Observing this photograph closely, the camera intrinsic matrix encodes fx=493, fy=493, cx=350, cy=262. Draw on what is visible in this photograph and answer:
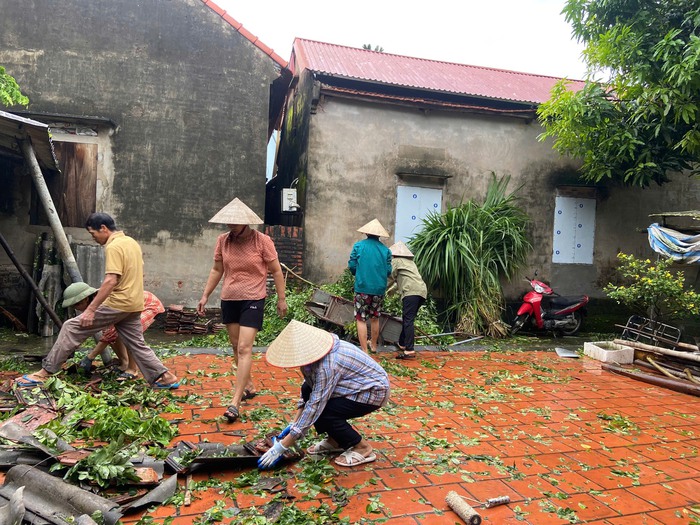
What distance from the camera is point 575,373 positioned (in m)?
6.42

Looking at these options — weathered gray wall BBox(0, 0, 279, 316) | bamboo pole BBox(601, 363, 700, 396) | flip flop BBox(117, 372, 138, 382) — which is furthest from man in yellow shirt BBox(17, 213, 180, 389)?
bamboo pole BBox(601, 363, 700, 396)

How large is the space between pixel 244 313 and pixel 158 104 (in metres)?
5.93

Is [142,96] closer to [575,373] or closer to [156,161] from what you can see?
[156,161]

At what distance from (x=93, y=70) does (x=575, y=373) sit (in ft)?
29.5

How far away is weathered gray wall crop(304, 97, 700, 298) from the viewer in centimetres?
936

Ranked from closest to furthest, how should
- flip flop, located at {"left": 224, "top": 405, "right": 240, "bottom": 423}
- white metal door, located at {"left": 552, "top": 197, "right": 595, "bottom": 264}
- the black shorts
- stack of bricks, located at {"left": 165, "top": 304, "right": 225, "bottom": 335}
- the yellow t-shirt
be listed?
1. flip flop, located at {"left": 224, "top": 405, "right": 240, "bottom": 423}
2. the black shorts
3. the yellow t-shirt
4. stack of bricks, located at {"left": 165, "top": 304, "right": 225, "bottom": 335}
5. white metal door, located at {"left": 552, "top": 197, "right": 595, "bottom": 264}

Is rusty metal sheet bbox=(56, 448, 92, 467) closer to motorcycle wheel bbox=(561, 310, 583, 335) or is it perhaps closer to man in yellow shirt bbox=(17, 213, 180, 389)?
man in yellow shirt bbox=(17, 213, 180, 389)

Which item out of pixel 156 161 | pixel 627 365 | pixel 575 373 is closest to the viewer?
pixel 575 373

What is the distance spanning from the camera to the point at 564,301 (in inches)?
379

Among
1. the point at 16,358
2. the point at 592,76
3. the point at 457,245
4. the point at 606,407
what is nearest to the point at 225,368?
the point at 16,358

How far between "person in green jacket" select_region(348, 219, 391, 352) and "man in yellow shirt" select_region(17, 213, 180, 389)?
2824 millimetres

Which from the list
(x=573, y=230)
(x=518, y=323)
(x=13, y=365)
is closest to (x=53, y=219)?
(x=13, y=365)

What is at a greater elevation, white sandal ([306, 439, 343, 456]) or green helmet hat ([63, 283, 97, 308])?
green helmet hat ([63, 283, 97, 308])

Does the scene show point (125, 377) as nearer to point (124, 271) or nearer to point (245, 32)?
point (124, 271)
